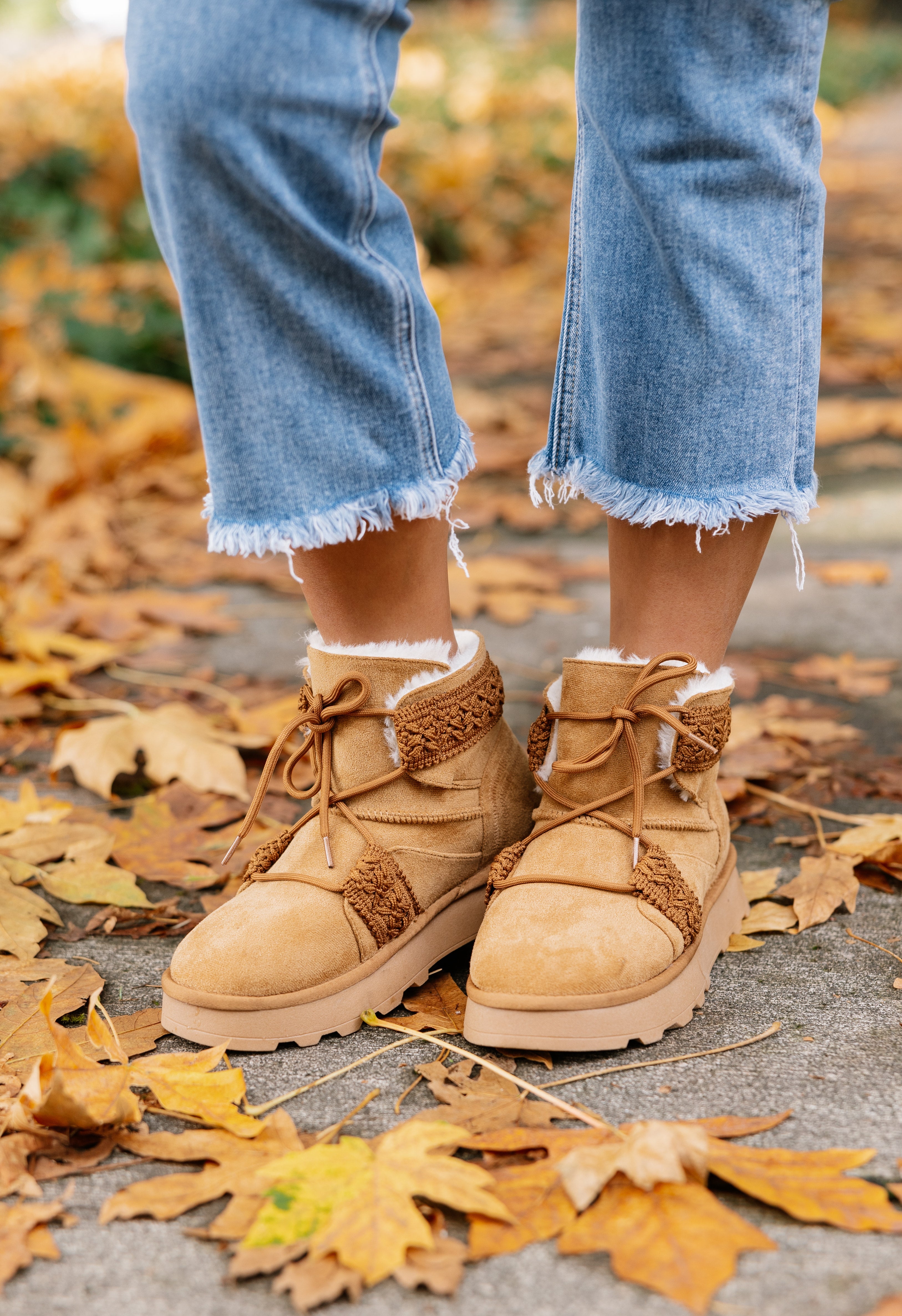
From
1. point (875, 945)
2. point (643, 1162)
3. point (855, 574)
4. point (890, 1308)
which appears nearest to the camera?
point (890, 1308)

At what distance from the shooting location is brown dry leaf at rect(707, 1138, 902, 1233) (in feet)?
2.48

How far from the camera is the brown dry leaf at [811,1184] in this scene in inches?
29.8

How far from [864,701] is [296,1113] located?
115 cm

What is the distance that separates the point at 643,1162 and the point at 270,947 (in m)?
0.37

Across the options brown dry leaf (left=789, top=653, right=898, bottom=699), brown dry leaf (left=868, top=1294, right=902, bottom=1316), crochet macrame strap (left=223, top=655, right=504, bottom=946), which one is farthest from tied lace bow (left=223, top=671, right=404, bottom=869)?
brown dry leaf (left=789, top=653, right=898, bottom=699)

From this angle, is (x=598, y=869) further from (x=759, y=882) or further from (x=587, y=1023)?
(x=759, y=882)

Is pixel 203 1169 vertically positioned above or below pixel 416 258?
below

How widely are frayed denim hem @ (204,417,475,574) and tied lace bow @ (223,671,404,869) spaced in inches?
5.7

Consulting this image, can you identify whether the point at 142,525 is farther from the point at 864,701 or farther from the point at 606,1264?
the point at 606,1264

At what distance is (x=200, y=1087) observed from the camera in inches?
36.2

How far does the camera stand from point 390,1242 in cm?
74

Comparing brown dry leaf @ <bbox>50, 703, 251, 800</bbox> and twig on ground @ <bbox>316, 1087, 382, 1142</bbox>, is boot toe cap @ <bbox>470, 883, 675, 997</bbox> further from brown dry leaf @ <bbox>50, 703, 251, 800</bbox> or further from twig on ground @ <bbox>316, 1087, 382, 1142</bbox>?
brown dry leaf @ <bbox>50, 703, 251, 800</bbox>

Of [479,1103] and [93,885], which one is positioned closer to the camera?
[479,1103]

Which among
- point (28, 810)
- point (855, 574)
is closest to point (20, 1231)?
point (28, 810)
